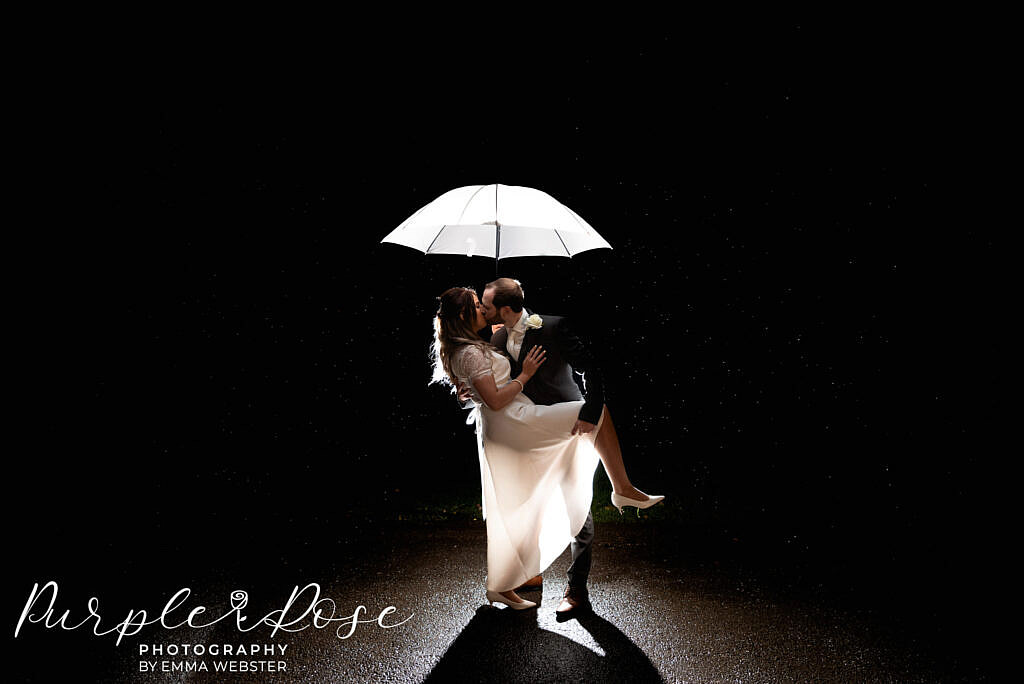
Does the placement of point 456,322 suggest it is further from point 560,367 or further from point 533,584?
point 533,584

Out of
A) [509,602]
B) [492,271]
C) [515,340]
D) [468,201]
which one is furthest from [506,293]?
[492,271]

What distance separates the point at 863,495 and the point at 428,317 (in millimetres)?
3680

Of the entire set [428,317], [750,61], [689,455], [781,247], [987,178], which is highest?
[750,61]

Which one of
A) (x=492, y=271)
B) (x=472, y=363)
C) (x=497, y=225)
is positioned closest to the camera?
(x=472, y=363)

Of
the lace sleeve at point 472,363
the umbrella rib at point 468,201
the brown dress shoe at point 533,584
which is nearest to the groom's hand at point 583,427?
the lace sleeve at point 472,363

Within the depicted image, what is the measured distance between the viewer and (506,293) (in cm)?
299

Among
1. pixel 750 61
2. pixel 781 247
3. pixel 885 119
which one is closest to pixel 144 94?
pixel 750 61

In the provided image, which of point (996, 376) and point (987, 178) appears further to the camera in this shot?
point (996, 376)

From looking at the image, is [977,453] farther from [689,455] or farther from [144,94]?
[144,94]

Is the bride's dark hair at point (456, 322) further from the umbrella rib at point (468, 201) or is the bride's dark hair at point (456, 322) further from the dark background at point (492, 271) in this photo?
the dark background at point (492, 271)

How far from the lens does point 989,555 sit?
377cm

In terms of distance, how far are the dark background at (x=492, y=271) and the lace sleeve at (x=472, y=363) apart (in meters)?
2.18

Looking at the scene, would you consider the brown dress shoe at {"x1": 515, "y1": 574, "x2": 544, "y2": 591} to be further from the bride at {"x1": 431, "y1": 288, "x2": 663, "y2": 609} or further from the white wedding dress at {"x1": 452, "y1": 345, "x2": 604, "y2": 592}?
the white wedding dress at {"x1": 452, "y1": 345, "x2": 604, "y2": 592}

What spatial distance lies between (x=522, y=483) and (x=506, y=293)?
0.84 m
